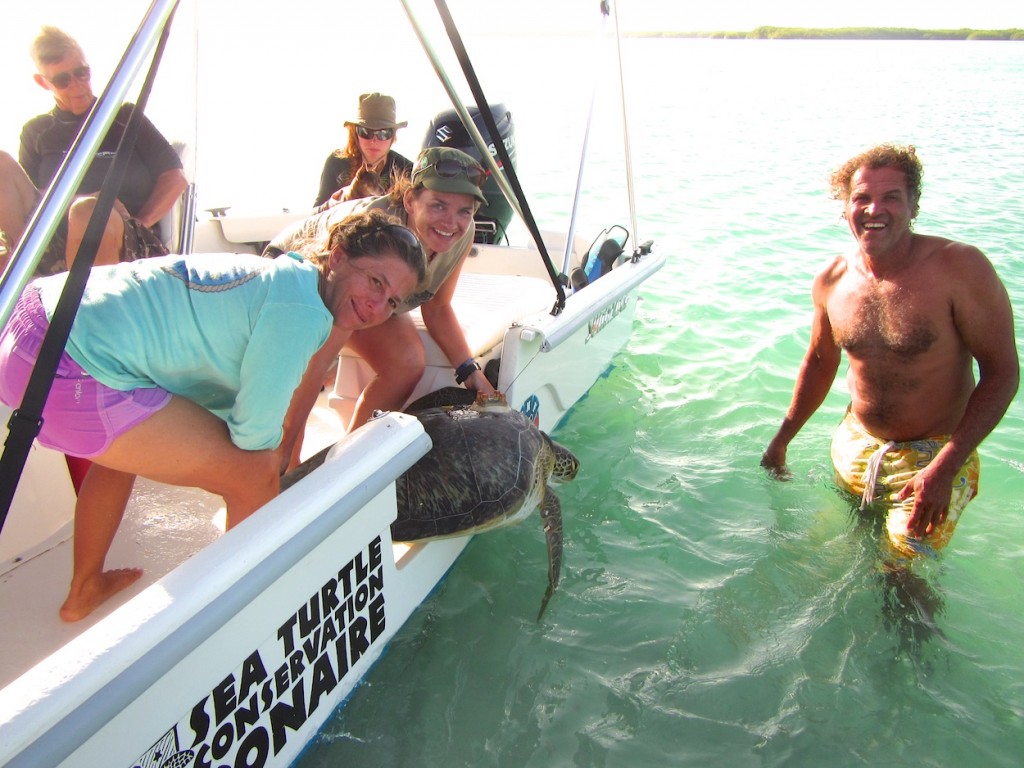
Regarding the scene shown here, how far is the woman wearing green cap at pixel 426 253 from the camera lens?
2617 mm

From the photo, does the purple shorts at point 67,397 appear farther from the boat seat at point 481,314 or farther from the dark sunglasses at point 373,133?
the dark sunglasses at point 373,133

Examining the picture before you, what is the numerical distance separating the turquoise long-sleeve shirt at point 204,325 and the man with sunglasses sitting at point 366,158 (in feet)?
5.83

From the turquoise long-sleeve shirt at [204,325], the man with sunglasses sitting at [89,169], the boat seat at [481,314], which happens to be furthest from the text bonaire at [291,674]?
the man with sunglasses sitting at [89,169]

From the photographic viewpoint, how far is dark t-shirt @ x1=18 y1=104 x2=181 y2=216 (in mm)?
3195

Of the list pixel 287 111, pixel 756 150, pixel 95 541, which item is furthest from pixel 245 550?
pixel 756 150

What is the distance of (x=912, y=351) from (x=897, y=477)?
466 mm

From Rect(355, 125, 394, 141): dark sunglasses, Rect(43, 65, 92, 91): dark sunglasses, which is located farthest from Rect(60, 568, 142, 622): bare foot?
Rect(355, 125, 394, 141): dark sunglasses

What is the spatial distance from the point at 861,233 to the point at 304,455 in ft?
7.40

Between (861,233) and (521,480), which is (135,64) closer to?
(521,480)

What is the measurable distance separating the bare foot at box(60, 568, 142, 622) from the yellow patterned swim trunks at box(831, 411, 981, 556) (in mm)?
2574

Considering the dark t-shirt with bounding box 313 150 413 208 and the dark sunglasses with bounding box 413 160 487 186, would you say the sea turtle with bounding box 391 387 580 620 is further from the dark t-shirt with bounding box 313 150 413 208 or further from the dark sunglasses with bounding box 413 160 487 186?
the dark t-shirt with bounding box 313 150 413 208

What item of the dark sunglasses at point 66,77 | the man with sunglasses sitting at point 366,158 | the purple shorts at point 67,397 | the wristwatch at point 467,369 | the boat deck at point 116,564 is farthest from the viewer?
the man with sunglasses sitting at point 366,158

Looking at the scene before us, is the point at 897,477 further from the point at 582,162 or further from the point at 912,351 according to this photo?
the point at 582,162

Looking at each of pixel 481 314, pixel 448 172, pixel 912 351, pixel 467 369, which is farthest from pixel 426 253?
pixel 912 351
